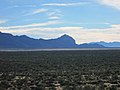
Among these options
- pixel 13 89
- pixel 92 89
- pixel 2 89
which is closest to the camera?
pixel 92 89

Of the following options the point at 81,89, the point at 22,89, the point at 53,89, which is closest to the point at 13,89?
the point at 22,89

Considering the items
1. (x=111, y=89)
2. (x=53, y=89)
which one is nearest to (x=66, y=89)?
(x=53, y=89)

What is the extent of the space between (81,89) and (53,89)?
303 centimetres

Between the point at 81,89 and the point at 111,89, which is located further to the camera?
the point at 111,89

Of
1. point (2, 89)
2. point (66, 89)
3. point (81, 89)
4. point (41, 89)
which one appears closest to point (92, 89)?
point (81, 89)

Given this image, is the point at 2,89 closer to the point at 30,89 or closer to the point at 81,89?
the point at 30,89

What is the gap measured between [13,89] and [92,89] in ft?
20.2

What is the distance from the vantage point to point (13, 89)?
81.1 feet

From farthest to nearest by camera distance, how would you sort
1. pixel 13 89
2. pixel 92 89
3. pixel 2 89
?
pixel 13 89 → pixel 2 89 → pixel 92 89

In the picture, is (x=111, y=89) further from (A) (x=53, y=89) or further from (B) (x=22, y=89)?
(B) (x=22, y=89)

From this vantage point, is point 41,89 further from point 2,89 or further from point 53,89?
point 2,89

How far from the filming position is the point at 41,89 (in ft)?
78.8

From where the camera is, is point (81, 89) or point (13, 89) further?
point (13, 89)

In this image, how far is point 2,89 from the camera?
23.2 meters
